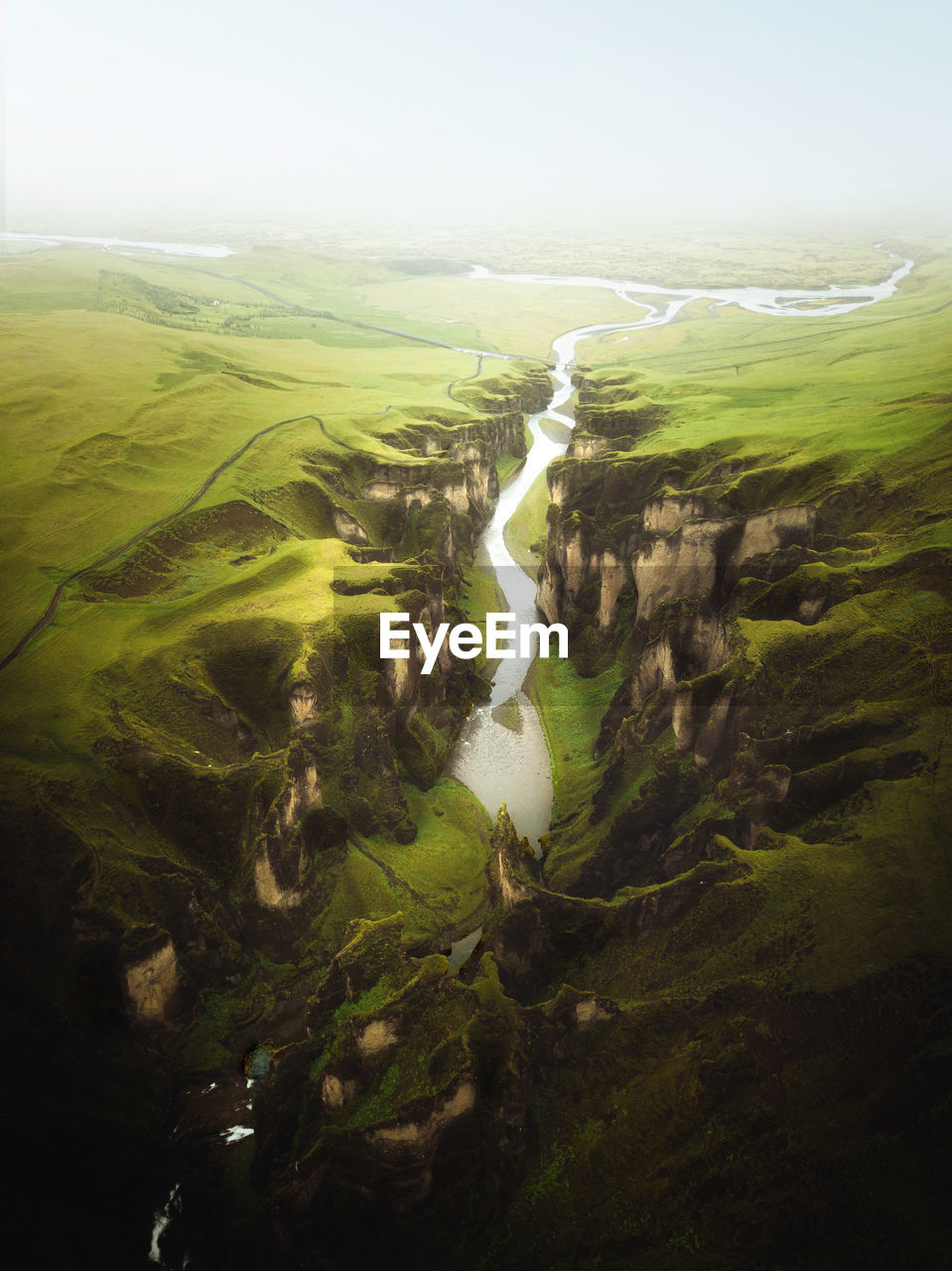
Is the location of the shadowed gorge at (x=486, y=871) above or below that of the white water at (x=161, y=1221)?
above

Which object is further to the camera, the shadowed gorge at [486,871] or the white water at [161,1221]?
the white water at [161,1221]

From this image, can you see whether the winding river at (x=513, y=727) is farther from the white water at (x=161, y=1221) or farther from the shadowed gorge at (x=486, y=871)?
the white water at (x=161, y=1221)

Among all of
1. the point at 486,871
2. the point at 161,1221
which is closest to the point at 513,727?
the point at 486,871

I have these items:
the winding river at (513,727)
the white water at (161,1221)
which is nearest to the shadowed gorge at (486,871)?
the white water at (161,1221)

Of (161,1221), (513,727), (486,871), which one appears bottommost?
(161,1221)

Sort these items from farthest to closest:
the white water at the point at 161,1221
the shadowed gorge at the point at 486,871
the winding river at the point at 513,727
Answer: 1. the winding river at the point at 513,727
2. the white water at the point at 161,1221
3. the shadowed gorge at the point at 486,871

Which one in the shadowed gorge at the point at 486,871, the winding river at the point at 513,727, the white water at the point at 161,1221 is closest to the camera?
the shadowed gorge at the point at 486,871

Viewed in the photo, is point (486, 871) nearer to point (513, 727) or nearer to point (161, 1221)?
point (513, 727)

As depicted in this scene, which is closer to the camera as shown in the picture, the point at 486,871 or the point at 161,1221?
the point at 161,1221

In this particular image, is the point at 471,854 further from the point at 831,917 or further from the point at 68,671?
the point at 68,671
